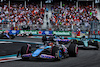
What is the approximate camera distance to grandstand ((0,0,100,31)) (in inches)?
1214

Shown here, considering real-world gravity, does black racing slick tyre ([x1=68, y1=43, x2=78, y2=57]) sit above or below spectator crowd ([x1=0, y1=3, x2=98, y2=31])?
below

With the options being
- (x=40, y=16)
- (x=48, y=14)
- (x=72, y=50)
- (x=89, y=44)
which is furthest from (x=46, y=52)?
(x=48, y=14)

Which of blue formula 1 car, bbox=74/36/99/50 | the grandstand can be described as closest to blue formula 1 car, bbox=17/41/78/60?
blue formula 1 car, bbox=74/36/99/50

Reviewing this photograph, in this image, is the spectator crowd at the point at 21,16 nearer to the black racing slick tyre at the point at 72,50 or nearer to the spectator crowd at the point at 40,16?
the spectator crowd at the point at 40,16

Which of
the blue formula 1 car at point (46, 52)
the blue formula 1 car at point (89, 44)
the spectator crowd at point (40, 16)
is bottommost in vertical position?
the blue formula 1 car at point (89, 44)

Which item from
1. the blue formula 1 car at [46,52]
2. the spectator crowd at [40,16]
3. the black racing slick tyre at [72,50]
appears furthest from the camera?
the spectator crowd at [40,16]

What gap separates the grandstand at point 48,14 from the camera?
1214 inches

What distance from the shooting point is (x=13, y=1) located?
37000 millimetres

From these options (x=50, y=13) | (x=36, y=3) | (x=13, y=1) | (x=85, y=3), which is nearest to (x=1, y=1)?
(x=13, y=1)

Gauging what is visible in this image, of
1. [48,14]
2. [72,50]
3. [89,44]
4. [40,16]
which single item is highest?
[48,14]

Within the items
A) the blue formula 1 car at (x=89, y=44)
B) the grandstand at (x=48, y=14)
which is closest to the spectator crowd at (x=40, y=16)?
the grandstand at (x=48, y=14)

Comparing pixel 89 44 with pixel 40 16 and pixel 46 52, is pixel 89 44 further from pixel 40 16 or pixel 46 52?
pixel 40 16

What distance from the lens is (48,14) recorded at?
34.2m

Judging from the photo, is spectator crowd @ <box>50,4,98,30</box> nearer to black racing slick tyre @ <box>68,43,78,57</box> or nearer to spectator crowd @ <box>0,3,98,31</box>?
spectator crowd @ <box>0,3,98,31</box>
